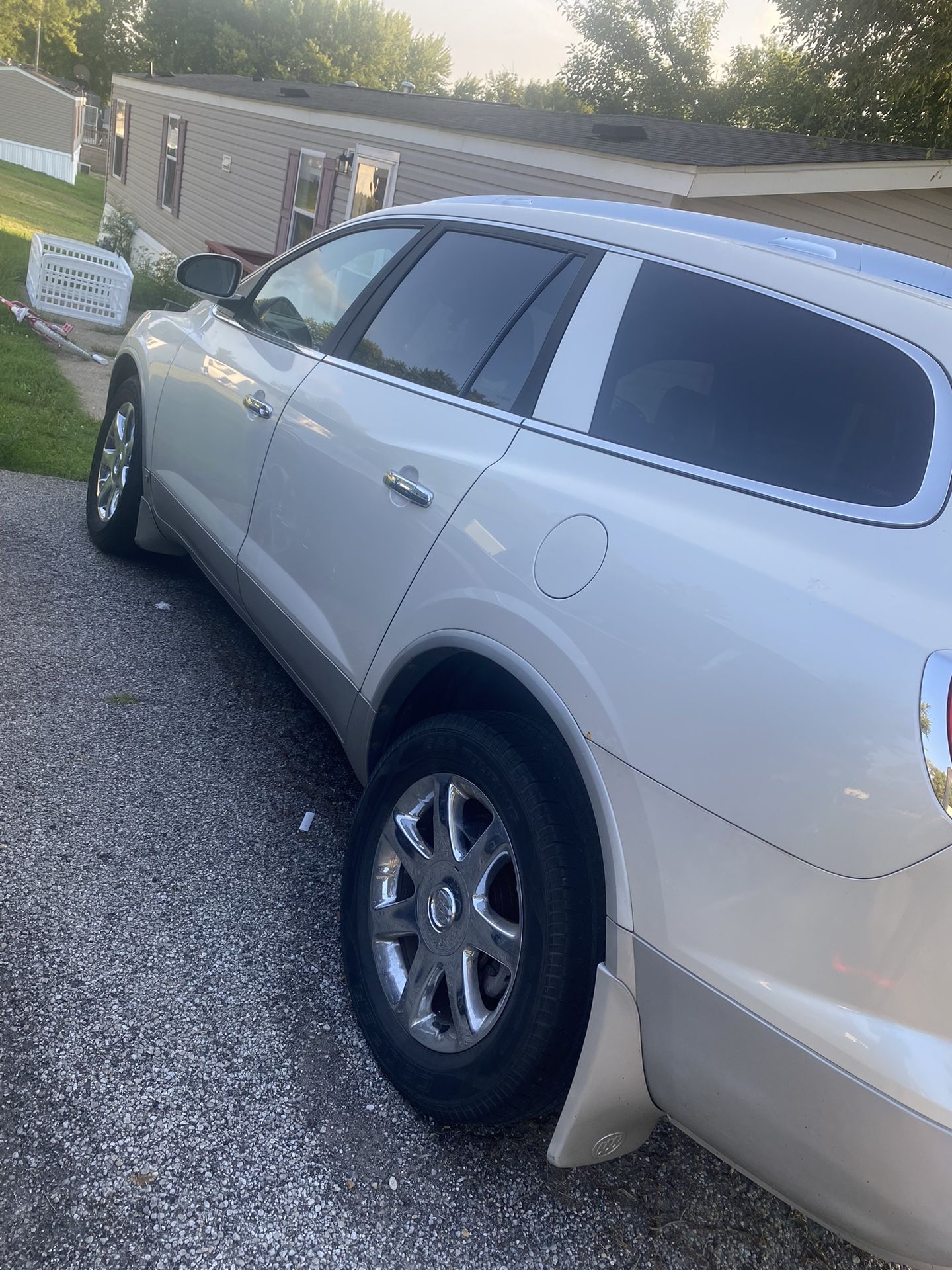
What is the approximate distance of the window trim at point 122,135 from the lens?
24.7 metres

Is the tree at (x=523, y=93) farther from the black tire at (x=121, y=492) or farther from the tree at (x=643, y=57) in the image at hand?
the black tire at (x=121, y=492)

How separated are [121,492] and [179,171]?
18.0 metres

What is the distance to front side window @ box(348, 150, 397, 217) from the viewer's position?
13.1m

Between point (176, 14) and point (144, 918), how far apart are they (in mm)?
62081

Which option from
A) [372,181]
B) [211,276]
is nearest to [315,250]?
[211,276]

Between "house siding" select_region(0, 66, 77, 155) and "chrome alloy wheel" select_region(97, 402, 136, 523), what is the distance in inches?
1913

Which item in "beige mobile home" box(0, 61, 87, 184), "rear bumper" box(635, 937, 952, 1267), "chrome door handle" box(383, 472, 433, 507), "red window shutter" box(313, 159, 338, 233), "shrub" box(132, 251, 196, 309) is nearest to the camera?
"rear bumper" box(635, 937, 952, 1267)

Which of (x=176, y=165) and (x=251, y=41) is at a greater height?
(x=251, y=41)

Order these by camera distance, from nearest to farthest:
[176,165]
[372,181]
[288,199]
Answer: [372,181]
[288,199]
[176,165]

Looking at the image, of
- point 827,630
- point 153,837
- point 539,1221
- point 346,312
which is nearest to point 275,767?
point 153,837

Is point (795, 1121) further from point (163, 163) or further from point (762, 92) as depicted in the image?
point (762, 92)

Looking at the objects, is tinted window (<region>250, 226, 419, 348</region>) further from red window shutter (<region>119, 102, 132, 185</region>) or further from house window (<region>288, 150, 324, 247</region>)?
red window shutter (<region>119, 102, 132, 185</region>)

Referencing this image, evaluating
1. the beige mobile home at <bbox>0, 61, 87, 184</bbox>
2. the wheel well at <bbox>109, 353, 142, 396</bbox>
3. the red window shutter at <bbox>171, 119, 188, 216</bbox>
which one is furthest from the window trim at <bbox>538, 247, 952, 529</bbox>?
the beige mobile home at <bbox>0, 61, 87, 184</bbox>

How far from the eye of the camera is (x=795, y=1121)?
1622 mm
